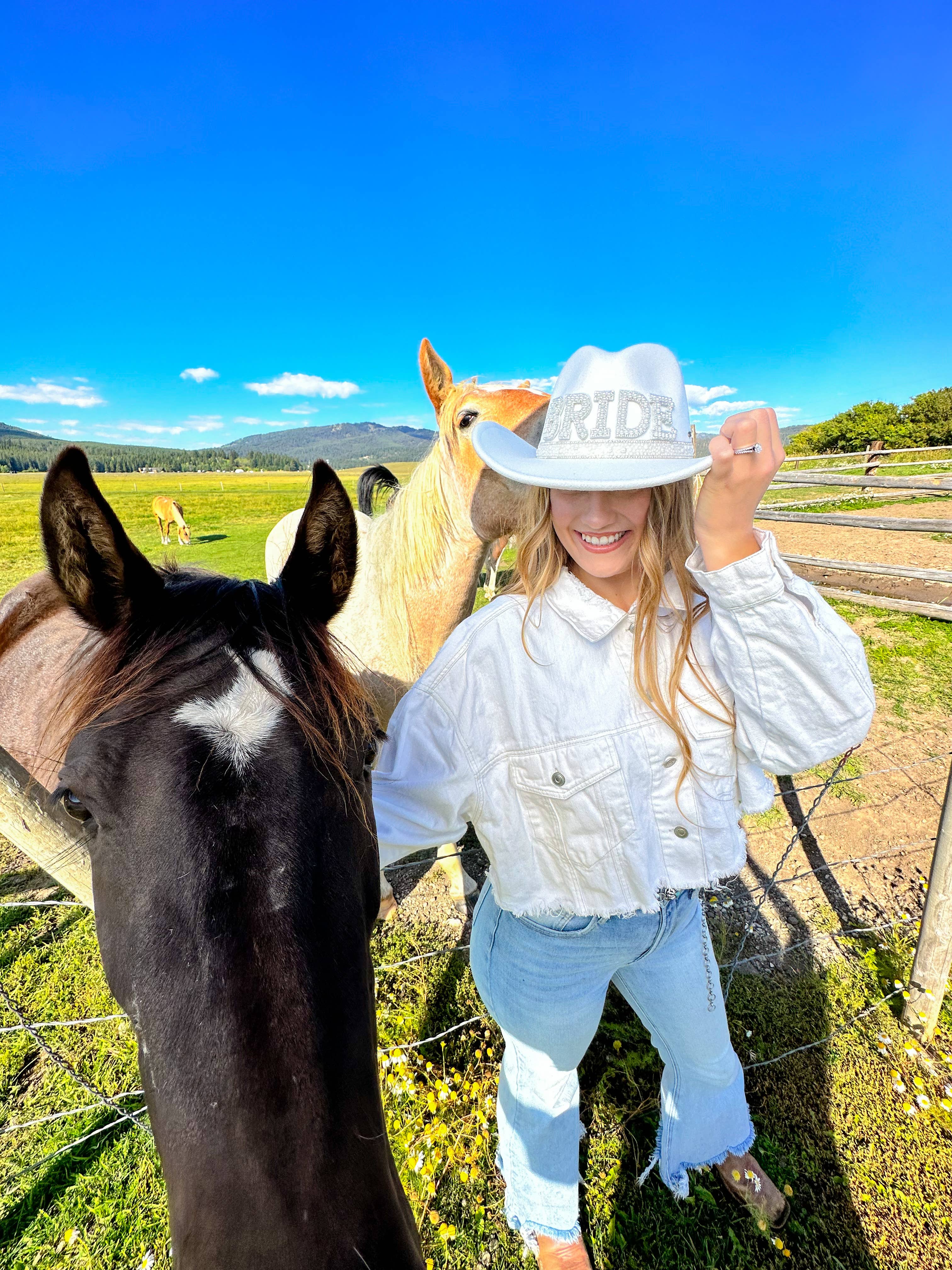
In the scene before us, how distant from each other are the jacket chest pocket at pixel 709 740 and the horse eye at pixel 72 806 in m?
1.38

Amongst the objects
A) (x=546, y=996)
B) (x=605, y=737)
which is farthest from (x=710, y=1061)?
(x=605, y=737)

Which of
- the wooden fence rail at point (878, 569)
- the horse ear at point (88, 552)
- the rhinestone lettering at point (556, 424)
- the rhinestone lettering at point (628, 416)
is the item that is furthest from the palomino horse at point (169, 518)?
the rhinestone lettering at point (628, 416)

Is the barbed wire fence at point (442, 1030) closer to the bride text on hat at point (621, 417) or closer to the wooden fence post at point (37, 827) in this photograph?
the wooden fence post at point (37, 827)

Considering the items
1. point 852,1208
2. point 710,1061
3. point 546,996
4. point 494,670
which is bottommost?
point 852,1208

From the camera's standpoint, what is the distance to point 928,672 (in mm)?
6305

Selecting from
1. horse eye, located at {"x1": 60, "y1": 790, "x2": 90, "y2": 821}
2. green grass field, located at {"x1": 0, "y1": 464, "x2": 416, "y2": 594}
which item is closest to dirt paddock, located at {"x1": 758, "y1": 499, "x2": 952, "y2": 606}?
green grass field, located at {"x1": 0, "y1": 464, "x2": 416, "y2": 594}

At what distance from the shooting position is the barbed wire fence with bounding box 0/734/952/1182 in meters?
2.07

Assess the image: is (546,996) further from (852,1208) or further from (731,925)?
(731,925)

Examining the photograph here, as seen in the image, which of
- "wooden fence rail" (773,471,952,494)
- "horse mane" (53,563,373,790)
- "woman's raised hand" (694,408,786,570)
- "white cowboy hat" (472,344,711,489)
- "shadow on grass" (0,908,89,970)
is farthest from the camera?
"wooden fence rail" (773,471,952,494)

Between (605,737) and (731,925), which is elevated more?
(605,737)

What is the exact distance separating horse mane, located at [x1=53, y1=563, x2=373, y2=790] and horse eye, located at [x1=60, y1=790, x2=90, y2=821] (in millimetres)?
135

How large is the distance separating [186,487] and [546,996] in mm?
70979

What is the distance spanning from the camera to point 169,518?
21.6m

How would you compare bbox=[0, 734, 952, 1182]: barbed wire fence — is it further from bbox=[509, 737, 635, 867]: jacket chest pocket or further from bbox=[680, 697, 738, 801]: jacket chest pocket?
bbox=[680, 697, 738, 801]: jacket chest pocket
